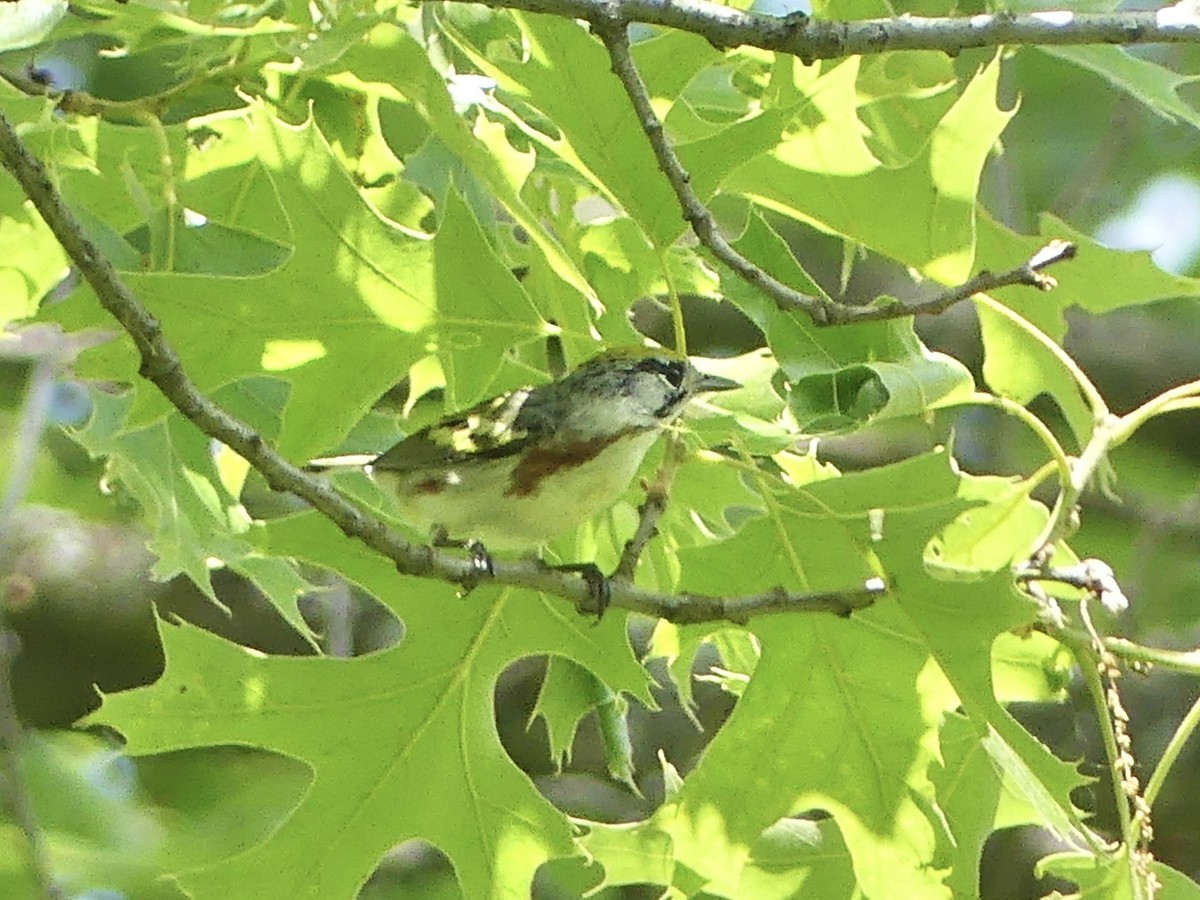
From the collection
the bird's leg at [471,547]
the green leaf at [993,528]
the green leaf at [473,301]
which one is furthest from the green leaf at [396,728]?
the green leaf at [993,528]

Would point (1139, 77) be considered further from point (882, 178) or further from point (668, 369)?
point (668, 369)

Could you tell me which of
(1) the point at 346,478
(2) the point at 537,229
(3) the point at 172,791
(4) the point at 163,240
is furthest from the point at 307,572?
(2) the point at 537,229

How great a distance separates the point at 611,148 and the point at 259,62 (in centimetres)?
53

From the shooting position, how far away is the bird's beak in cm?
258

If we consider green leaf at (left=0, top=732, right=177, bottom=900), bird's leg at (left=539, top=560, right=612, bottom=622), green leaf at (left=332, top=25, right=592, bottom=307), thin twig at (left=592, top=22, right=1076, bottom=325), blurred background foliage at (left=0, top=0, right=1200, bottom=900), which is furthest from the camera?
green leaf at (left=0, top=732, right=177, bottom=900)

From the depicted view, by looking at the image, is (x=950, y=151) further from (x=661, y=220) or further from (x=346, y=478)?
(x=346, y=478)

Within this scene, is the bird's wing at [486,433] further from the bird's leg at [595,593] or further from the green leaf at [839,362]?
the green leaf at [839,362]

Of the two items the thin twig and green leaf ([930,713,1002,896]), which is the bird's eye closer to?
the thin twig

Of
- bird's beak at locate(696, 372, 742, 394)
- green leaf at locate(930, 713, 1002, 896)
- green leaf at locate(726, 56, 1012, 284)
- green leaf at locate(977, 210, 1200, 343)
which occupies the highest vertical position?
green leaf at locate(726, 56, 1012, 284)

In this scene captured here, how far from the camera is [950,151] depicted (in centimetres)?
242

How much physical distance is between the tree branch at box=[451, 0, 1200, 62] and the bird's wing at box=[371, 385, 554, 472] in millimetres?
744

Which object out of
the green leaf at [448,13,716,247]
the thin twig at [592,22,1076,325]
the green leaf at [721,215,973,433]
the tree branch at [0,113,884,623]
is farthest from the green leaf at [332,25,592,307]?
the tree branch at [0,113,884,623]

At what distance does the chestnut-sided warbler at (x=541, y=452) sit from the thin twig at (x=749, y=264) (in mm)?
185

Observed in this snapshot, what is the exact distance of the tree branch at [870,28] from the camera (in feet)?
7.05
